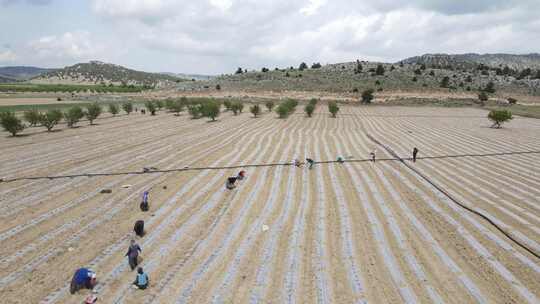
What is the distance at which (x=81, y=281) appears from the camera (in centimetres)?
847

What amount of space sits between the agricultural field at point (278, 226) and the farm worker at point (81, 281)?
212mm

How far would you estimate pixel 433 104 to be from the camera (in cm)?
7081

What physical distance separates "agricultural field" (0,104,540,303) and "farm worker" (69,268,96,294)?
21cm

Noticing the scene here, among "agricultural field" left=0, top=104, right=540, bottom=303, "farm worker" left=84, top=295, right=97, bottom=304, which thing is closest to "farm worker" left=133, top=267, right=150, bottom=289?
"agricultural field" left=0, top=104, right=540, bottom=303

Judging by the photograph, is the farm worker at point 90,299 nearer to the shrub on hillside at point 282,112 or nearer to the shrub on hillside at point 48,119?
the shrub on hillside at point 48,119

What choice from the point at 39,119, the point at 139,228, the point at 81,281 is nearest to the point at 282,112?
the point at 39,119

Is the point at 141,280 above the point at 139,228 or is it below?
below

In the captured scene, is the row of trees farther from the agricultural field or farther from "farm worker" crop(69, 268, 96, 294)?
"farm worker" crop(69, 268, 96, 294)

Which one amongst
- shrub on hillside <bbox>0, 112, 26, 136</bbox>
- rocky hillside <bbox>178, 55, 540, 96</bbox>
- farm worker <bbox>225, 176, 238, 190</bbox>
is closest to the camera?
farm worker <bbox>225, 176, 238, 190</bbox>

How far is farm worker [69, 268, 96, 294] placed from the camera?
27.6 feet

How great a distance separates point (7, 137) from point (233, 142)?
24.0 m

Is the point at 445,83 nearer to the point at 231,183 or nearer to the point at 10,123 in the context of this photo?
the point at 231,183

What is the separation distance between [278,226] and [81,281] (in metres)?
6.68

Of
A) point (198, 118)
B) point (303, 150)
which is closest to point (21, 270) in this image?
point (303, 150)
